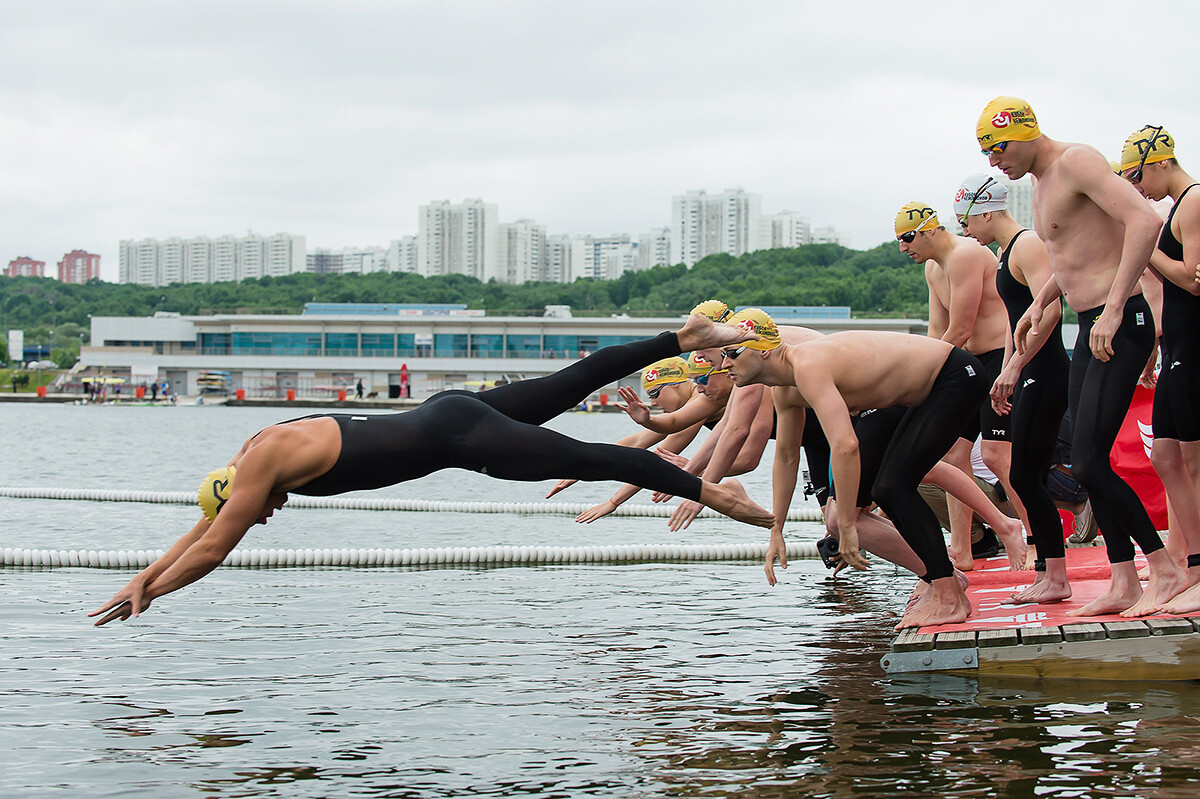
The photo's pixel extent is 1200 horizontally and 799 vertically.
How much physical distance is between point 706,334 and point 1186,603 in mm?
3399

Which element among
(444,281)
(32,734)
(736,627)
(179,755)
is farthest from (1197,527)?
(444,281)

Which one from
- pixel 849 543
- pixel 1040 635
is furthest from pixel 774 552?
pixel 1040 635

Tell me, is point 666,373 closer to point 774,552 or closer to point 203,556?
point 774,552

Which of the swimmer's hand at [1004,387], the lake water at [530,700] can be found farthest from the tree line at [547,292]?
the swimmer's hand at [1004,387]

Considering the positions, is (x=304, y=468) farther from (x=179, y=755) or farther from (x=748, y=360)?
(x=748, y=360)

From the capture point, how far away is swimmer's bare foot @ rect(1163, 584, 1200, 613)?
7061 millimetres

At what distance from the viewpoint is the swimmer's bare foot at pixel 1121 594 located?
749 centimetres

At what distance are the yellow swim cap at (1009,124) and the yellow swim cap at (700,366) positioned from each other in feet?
7.51

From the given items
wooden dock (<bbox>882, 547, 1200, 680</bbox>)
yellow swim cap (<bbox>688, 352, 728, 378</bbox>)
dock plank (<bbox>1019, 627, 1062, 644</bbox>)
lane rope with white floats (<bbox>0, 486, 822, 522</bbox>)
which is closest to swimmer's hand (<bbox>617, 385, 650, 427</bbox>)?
yellow swim cap (<bbox>688, 352, 728, 378</bbox>)

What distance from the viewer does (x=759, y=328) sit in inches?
295

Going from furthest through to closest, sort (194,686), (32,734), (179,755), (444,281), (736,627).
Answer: (444,281) < (736,627) < (194,686) < (32,734) < (179,755)

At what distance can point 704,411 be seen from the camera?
10.3 m

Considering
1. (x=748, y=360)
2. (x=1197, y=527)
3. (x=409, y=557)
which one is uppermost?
(x=748, y=360)

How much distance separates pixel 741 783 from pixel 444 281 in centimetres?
15425
